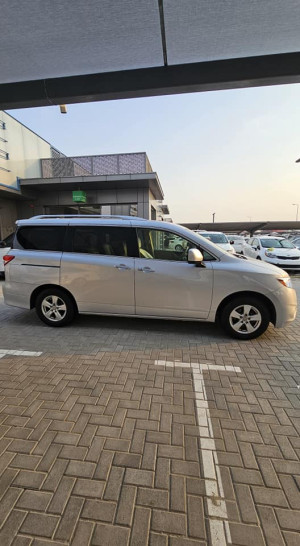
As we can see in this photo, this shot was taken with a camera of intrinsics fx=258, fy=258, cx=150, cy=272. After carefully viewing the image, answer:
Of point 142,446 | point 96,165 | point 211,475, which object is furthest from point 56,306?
point 96,165

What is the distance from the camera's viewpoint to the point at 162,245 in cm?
436

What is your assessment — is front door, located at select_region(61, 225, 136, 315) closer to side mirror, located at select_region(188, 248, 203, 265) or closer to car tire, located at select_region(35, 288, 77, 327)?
car tire, located at select_region(35, 288, 77, 327)

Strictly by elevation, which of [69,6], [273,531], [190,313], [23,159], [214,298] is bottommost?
[273,531]

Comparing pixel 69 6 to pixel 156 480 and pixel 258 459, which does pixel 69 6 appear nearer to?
pixel 156 480

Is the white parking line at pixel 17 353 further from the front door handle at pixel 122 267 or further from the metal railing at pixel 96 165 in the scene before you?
the metal railing at pixel 96 165

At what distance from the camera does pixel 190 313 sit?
13.4 feet

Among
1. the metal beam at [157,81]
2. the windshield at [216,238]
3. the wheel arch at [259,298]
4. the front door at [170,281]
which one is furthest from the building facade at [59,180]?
the wheel arch at [259,298]

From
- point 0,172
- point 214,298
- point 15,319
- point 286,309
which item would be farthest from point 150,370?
point 0,172

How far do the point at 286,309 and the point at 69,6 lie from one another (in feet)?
15.1

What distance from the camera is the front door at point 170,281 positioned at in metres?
4.00

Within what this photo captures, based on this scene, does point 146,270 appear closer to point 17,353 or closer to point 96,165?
point 17,353

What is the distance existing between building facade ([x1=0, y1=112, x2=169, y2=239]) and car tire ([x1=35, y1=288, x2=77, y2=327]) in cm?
955

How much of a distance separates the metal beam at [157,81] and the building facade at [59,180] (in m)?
8.84

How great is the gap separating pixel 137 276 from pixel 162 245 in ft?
2.29
